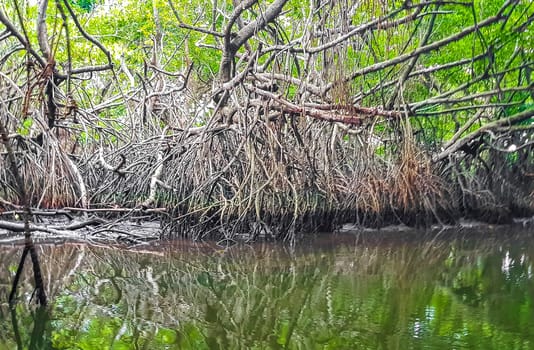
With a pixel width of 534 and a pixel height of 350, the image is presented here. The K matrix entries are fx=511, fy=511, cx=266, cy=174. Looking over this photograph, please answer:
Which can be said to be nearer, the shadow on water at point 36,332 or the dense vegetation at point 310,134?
the shadow on water at point 36,332

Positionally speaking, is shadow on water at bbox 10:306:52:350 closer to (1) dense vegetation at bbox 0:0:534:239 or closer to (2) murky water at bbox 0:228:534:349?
(2) murky water at bbox 0:228:534:349

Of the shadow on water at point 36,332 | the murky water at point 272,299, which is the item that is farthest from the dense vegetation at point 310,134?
the shadow on water at point 36,332

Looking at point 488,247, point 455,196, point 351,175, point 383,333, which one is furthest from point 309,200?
point 383,333

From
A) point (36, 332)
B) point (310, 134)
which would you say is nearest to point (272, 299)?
point (36, 332)

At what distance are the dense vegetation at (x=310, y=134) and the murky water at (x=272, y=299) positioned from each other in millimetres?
804

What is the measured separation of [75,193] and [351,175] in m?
2.87

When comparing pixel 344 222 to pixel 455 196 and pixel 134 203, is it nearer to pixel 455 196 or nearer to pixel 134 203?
pixel 455 196

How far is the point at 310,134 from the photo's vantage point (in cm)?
507

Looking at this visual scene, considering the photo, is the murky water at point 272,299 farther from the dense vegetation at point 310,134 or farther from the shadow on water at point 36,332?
the dense vegetation at point 310,134

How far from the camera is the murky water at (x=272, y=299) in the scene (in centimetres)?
200

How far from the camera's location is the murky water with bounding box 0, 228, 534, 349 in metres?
2.00

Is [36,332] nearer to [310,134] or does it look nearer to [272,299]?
[272,299]

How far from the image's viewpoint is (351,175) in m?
5.46

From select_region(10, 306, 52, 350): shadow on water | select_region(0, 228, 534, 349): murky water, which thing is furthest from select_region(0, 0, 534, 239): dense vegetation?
select_region(10, 306, 52, 350): shadow on water
